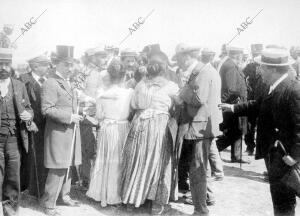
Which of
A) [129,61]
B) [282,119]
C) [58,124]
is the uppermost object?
[129,61]

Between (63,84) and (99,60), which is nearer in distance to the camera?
(63,84)

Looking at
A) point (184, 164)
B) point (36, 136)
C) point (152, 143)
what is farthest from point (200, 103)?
point (36, 136)

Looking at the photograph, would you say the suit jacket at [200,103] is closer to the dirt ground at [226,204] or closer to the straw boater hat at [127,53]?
the dirt ground at [226,204]

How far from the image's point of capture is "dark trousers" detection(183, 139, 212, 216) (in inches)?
174

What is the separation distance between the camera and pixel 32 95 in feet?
16.5

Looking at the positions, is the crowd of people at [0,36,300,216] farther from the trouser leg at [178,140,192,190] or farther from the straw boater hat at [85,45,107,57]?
the straw boater hat at [85,45,107,57]

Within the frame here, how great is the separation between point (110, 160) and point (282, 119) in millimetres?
2267

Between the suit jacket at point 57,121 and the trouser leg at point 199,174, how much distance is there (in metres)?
1.51

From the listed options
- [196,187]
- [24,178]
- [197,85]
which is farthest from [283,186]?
[24,178]

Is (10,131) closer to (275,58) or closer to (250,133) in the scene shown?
(275,58)

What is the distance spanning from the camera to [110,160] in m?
4.91

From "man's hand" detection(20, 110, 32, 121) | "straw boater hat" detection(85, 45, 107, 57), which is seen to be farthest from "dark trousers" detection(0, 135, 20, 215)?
Answer: "straw boater hat" detection(85, 45, 107, 57)

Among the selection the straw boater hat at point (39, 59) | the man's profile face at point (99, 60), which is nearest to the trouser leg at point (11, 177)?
the straw boater hat at point (39, 59)

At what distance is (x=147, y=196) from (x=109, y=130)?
956mm
